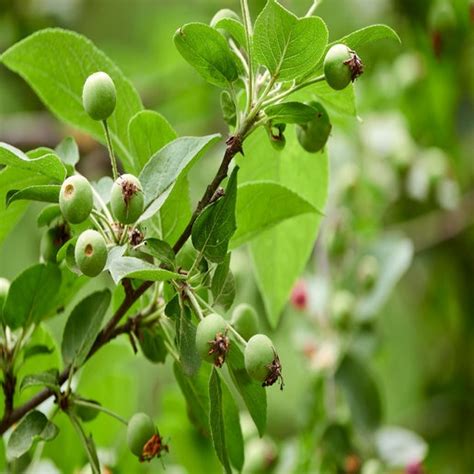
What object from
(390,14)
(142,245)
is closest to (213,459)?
(142,245)

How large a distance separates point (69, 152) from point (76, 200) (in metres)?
0.15

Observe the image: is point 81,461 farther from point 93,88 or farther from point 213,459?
point 93,88

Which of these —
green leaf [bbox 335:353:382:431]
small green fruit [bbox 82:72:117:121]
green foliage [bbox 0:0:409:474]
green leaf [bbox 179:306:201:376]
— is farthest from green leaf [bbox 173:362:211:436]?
green leaf [bbox 335:353:382:431]

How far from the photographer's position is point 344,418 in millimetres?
1312

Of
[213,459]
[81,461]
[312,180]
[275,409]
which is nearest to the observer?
[312,180]

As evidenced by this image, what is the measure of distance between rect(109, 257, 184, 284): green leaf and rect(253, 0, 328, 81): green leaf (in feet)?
0.56

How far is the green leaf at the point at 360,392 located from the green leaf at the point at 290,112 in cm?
70

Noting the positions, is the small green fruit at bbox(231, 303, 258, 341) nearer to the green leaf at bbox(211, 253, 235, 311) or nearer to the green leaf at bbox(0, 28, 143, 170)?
the green leaf at bbox(211, 253, 235, 311)

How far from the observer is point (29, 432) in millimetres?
689

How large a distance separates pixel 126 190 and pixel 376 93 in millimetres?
1361

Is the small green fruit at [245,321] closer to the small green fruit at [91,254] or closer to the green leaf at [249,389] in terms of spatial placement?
the green leaf at [249,389]

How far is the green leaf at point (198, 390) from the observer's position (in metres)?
0.77

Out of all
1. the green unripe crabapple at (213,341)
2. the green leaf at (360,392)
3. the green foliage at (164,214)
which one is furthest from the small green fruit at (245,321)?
the green leaf at (360,392)

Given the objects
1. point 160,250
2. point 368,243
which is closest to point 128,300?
point 160,250
